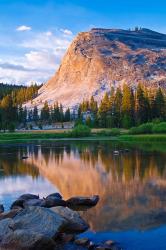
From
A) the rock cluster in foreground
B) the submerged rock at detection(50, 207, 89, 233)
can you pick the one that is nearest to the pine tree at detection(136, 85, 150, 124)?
the submerged rock at detection(50, 207, 89, 233)

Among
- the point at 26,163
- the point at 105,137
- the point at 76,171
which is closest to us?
the point at 76,171

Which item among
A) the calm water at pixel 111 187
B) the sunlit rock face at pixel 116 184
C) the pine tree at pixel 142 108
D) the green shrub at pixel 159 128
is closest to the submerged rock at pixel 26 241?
the calm water at pixel 111 187

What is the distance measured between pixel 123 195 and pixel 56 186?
693 cm

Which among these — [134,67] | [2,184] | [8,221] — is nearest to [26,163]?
[2,184]

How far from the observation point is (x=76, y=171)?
128ft

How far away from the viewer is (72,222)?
18750 millimetres

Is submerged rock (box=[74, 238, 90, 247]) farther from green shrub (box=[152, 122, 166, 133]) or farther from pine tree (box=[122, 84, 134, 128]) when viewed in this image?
pine tree (box=[122, 84, 134, 128])

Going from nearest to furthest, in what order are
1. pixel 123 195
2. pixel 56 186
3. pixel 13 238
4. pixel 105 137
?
pixel 13 238
pixel 123 195
pixel 56 186
pixel 105 137

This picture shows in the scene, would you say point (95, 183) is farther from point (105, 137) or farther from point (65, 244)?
point (105, 137)

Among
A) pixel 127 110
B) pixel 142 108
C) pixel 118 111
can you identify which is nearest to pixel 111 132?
pixel 127 110

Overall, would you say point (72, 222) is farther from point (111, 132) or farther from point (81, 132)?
point (81, 132)

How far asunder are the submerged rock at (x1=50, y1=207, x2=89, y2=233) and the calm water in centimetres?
48

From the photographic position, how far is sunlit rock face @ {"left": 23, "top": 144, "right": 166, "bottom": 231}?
20172 mm

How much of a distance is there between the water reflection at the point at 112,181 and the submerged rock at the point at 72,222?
526 millimetres
